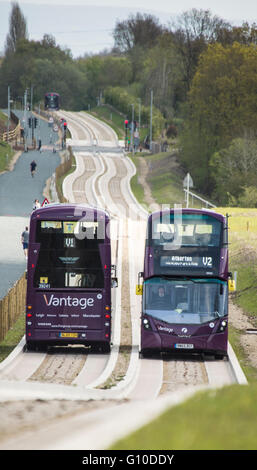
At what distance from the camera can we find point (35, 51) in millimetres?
179875

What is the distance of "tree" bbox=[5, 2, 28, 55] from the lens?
189 metres

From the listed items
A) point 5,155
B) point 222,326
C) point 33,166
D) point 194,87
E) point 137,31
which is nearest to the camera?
point 222,326

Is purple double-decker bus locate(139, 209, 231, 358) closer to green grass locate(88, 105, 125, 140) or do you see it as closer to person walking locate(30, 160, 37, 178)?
person walking locate(30, 160, 37, 178)

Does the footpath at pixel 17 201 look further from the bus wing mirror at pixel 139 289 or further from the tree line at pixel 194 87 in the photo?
the tree line at pixel 194 87

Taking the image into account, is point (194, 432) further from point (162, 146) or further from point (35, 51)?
point (35, 51)

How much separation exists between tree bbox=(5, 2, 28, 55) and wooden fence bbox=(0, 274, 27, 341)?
168763 millimetres

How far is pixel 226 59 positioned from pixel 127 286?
50567 millimetres

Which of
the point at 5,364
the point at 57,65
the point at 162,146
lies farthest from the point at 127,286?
the point at 57,65

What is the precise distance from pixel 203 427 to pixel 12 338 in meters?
16.4

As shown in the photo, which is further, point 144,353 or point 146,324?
point 144,353

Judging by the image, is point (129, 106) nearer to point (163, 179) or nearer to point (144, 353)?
point (163, 179)

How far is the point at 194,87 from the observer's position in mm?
84875

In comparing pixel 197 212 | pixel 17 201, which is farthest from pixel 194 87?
pixel 197 212

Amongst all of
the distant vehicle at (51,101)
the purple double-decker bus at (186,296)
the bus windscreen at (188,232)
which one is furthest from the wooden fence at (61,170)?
the distant vehicle at (51,101)
